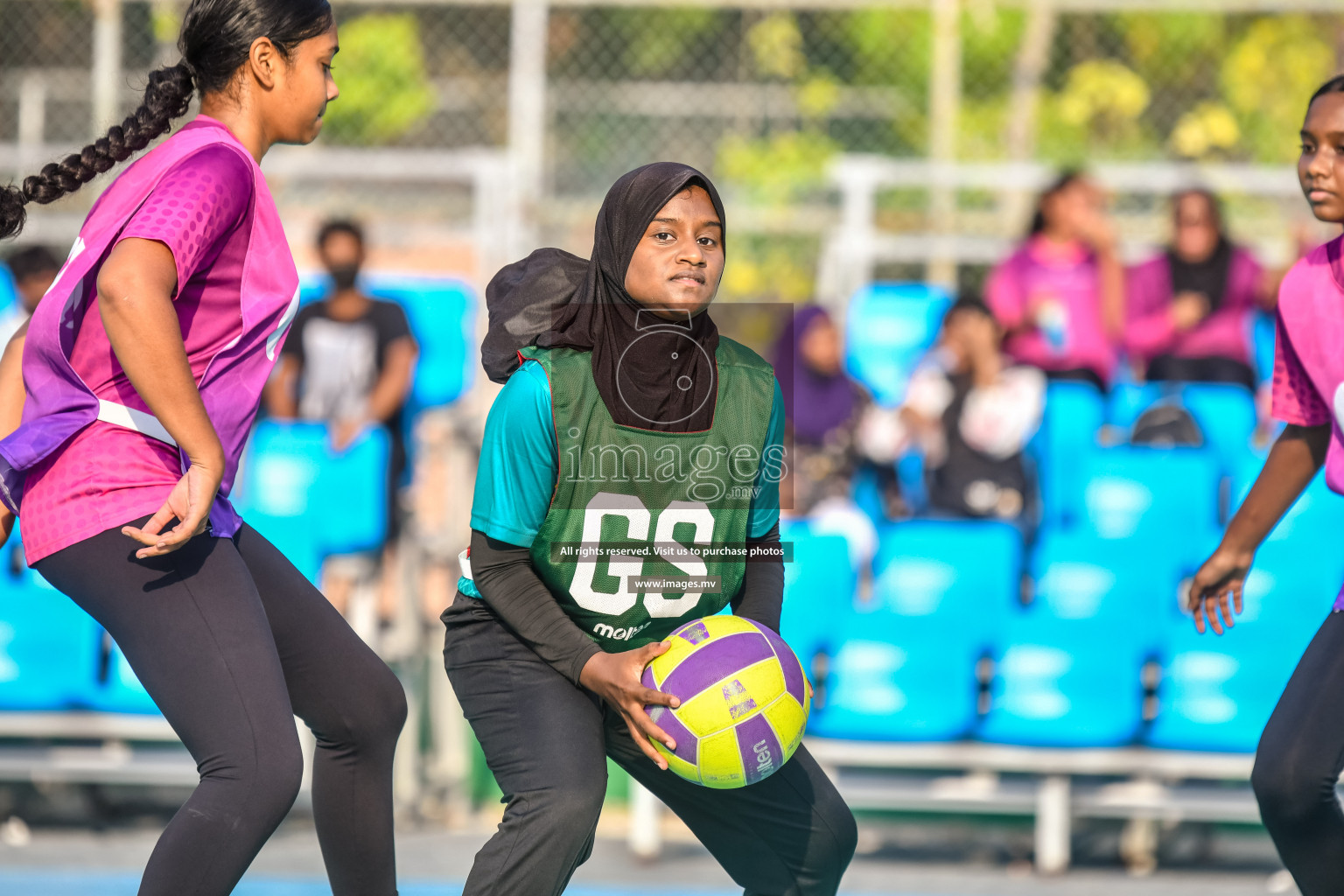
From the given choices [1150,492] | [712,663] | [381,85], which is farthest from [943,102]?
[712,663]

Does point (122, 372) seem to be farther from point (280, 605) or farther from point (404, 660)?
point (404, 660)

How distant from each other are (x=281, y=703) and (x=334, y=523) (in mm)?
3324

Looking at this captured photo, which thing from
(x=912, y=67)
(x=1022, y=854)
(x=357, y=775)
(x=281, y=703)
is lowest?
(x=1022, y=854)

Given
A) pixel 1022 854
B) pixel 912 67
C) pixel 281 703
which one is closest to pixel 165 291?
pixel 281 703

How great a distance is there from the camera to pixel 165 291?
2703mm

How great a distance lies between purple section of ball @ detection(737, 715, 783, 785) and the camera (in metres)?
2.84

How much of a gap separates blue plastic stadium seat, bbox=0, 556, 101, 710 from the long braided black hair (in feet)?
9.07

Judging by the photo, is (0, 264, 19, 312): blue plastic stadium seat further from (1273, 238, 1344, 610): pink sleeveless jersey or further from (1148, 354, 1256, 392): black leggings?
(1273, 238, 1344, 610): pink sleeveless jersey

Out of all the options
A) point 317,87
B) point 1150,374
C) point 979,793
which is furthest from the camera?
point 1150,374

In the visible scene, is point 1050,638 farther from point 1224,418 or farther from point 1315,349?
point 1315,349

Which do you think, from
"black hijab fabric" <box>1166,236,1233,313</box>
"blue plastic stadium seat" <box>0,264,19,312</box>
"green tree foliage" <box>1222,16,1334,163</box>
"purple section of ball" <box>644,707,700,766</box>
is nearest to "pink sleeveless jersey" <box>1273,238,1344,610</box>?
"purple section of ball" <box>644,707,700,766</box>

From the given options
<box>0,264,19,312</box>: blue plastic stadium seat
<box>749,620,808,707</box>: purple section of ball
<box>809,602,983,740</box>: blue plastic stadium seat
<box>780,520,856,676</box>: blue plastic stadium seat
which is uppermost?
<box>0,264,19,312</box>: blue plastic stadium seat

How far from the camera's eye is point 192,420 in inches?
106

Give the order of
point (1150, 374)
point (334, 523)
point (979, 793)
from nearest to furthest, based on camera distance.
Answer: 1. point (979, 793)
2. point (334, 523)
3. point (1150, 374)
